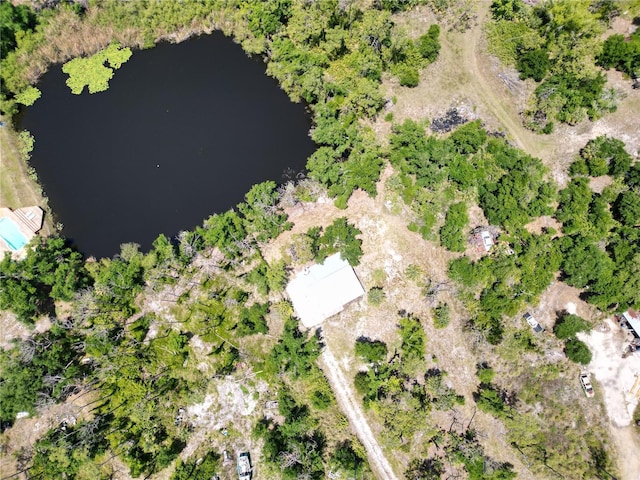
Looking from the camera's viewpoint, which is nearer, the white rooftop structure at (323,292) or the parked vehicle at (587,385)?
the parked vehicle at (587,385)

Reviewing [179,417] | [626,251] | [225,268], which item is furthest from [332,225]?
[626,251]

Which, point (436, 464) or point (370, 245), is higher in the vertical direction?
point (370, 245)

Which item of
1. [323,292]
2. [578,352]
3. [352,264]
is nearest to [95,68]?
[323,292]

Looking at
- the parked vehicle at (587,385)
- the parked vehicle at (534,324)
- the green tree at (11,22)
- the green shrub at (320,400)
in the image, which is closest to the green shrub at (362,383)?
the green shrub at (320,400)

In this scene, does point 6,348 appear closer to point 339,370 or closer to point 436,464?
point 339,370

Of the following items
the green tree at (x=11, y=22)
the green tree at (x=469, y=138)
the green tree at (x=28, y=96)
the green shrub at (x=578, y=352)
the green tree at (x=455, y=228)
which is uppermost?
the green tree at (x=11, y=22)

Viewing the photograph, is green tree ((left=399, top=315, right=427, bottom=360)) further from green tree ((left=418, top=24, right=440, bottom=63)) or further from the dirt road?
green tree ((left=418, top=24, right=440, bottom=63))

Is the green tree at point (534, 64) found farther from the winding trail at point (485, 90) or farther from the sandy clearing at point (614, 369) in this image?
the sandy clearing at point (614, 369)
